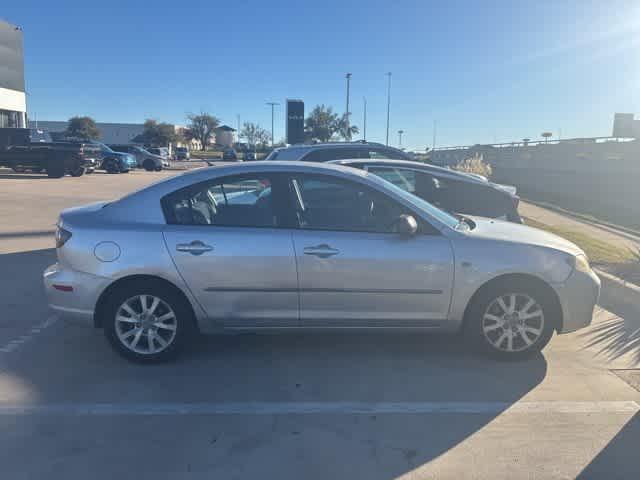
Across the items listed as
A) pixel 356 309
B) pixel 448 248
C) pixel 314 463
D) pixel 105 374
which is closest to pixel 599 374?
pixel 448 248

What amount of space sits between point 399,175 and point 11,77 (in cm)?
4274

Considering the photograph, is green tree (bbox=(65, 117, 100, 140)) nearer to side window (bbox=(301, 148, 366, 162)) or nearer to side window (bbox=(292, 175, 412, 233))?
side window (bbox=(301, 148, 366, 162))

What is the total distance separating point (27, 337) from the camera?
4.89m

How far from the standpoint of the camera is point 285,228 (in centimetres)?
422

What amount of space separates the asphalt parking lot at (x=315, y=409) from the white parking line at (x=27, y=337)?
0.03 meters

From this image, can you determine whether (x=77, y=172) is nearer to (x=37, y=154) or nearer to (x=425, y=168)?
(x=37, y=154)

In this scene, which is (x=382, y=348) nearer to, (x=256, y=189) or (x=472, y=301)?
(x=472, y=301)

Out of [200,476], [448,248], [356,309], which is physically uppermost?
[448,248]

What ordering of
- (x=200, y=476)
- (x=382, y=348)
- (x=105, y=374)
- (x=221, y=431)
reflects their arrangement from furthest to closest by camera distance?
(x=382, y=348), (x=105, y=374), (x=221, y=431), (x=200, y=476)

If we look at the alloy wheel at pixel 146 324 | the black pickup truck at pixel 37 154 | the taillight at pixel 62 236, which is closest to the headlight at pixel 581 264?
the alloy wheel at pixel 146 324

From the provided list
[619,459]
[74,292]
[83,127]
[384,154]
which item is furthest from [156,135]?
[619,459]

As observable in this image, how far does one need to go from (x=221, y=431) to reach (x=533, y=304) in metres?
2.63

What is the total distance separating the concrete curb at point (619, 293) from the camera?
234 inches

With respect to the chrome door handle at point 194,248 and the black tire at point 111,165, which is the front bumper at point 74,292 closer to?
the chrome door handle at point 194,248
